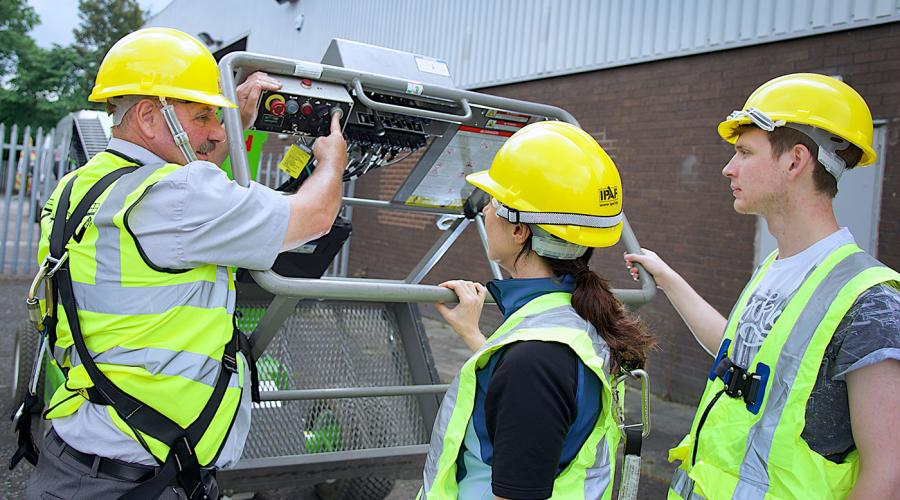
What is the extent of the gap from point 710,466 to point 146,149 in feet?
5.71

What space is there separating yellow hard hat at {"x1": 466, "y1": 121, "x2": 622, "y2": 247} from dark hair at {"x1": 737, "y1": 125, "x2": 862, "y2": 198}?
0.52 m

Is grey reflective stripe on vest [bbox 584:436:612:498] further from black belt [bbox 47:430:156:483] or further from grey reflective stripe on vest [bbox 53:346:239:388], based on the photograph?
black belt [bbox 47:430:156:483]

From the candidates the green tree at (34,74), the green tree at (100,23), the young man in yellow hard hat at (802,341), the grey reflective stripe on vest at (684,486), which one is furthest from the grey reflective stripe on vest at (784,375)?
the green tree at (100,23)

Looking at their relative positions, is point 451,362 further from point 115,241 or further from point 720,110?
point 115,241

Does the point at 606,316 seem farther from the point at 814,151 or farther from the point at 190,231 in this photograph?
the point at 190,231

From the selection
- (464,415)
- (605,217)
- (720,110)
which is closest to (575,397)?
→ (464,415)

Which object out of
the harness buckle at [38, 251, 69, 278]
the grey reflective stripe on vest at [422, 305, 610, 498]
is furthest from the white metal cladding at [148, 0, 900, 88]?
the harness buckle at [38, 251, 69, 278]

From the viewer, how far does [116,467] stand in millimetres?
1924

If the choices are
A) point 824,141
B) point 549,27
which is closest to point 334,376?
point 824,141

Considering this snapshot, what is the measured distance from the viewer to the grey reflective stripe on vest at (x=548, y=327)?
5.30ft

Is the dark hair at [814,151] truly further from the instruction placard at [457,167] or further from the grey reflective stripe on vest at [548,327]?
the instruction placard at [457,167]

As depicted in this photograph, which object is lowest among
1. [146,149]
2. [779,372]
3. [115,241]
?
[779,372]

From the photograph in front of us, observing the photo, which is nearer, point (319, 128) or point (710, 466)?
point (710, 466)

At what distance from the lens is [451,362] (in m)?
7.70
